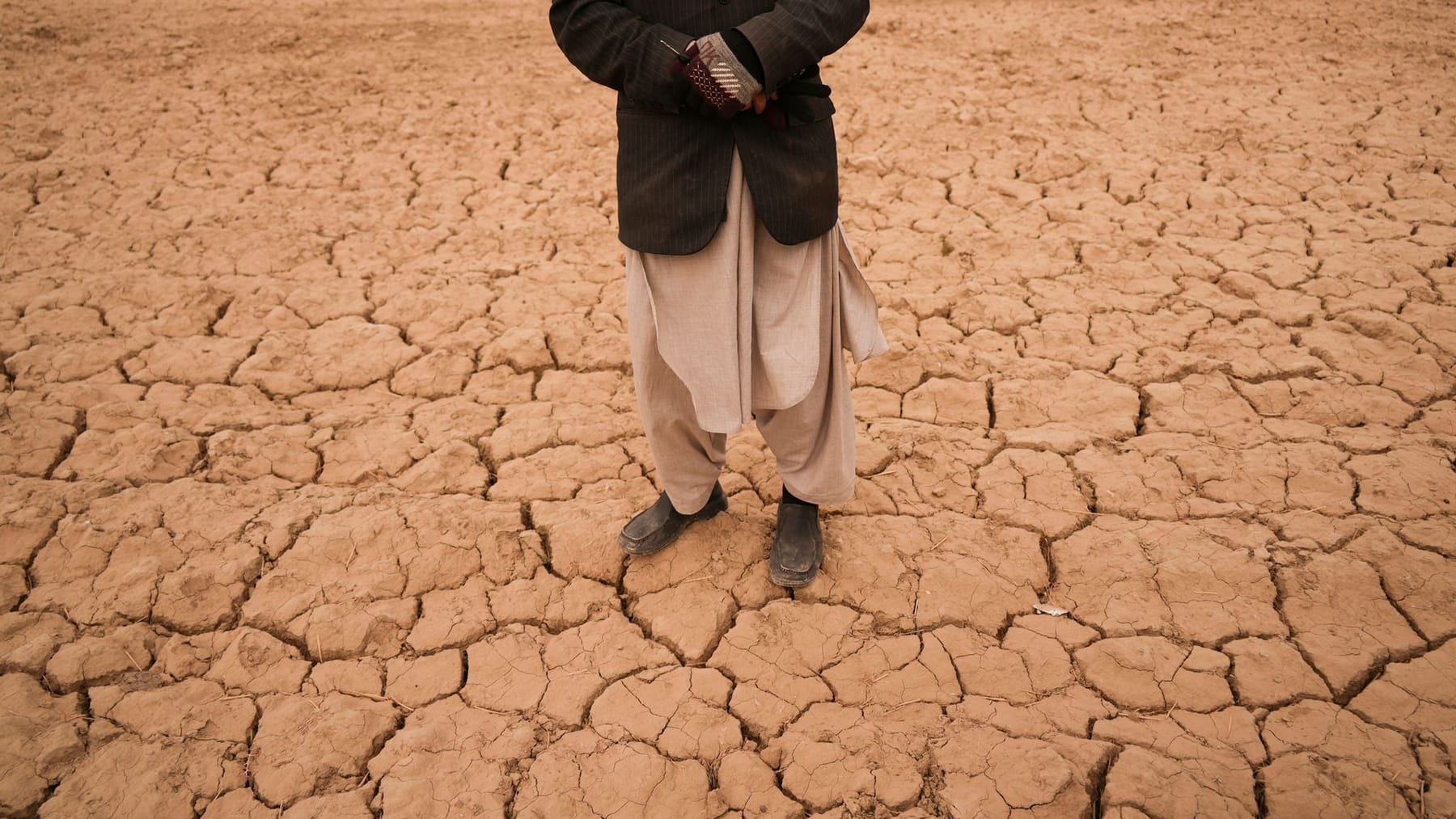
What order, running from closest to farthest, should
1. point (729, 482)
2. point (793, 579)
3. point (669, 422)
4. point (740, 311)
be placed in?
point (740, 311) → point (669, 422) → point (793, 579) → point (729, 482)

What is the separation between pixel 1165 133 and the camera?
13.7ft

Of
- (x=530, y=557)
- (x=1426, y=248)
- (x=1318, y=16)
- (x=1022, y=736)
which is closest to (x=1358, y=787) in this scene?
(x=1022, y=736)

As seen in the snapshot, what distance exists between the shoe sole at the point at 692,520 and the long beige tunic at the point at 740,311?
498 mm

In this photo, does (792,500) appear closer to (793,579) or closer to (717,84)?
(793,579)

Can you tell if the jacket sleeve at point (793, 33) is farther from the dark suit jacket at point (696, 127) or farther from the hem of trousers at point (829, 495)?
the hem of trousers at point (829, 495)

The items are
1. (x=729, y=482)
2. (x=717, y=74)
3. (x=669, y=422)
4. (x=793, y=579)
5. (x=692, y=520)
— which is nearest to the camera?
(x=717, y=74)

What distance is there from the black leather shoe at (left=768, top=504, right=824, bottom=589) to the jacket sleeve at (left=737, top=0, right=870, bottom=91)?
3.32ft

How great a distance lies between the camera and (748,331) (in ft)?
5.52

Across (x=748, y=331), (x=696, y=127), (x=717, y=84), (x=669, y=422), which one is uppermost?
(x=717, y=84)

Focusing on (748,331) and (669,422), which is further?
(669,422)

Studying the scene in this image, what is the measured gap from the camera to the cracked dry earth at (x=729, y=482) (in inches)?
66.5

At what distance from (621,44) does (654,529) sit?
112 cm

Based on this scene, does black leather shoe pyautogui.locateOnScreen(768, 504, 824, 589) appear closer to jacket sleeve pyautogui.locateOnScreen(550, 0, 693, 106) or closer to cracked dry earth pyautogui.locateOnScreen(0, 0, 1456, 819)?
cracked dry earth pyautogui.locateOnScreen(0, 0, 1456, 819)

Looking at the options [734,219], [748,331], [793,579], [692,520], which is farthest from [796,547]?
[734,219]
